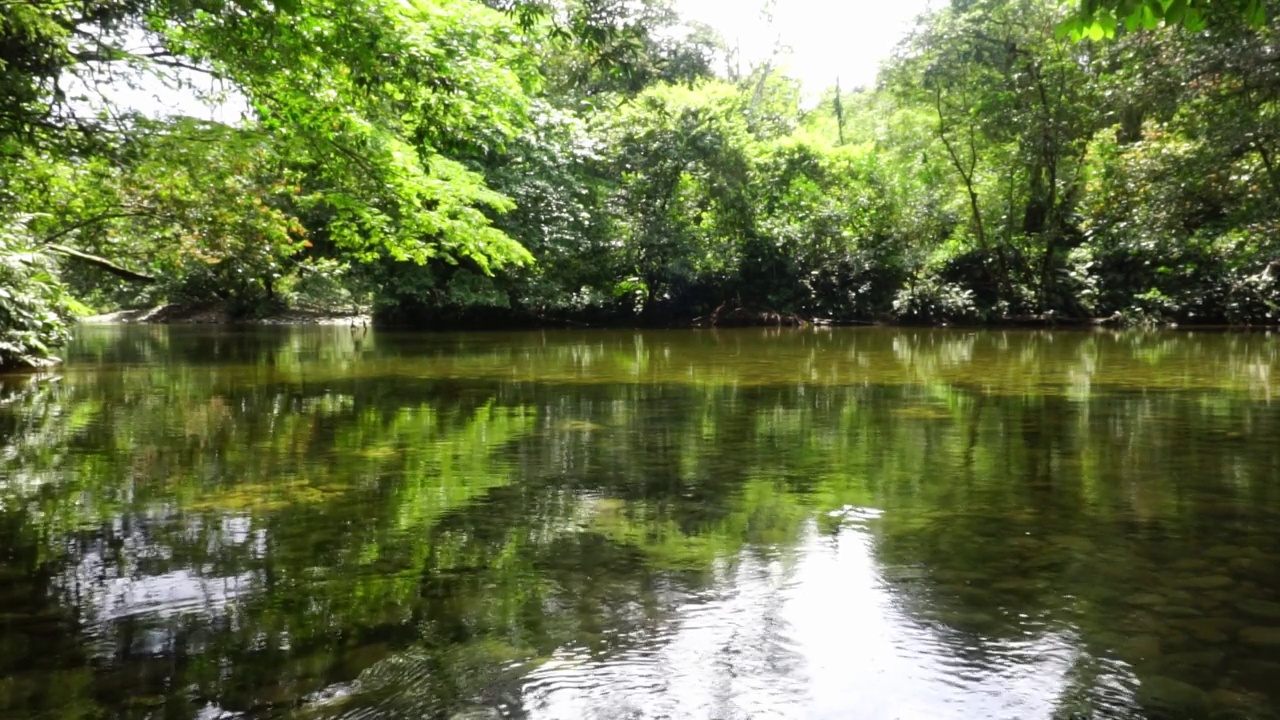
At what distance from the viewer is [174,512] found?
409 centimetres

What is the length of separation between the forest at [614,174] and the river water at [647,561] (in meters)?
2.23

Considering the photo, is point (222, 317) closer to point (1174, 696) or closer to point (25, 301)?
point (25, 301)

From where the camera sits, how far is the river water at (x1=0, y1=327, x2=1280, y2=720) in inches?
91.6

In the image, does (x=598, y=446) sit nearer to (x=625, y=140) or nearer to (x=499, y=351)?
(x=499, y=351)

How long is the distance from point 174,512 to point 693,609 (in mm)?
2587

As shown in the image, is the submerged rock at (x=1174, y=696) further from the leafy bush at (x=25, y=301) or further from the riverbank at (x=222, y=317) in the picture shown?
the riverbank at (x=222, y=317)

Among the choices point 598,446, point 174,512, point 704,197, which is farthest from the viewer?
point 704,197

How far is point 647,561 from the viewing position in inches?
133

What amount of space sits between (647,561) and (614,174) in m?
22.6

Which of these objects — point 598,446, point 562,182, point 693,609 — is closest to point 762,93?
point 562,182

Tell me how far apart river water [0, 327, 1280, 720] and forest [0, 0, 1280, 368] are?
2.23 metres

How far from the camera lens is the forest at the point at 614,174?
382 inches

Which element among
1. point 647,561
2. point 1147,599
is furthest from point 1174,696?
point 647,561

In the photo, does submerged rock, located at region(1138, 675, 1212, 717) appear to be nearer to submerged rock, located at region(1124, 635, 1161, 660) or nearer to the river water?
the river water
